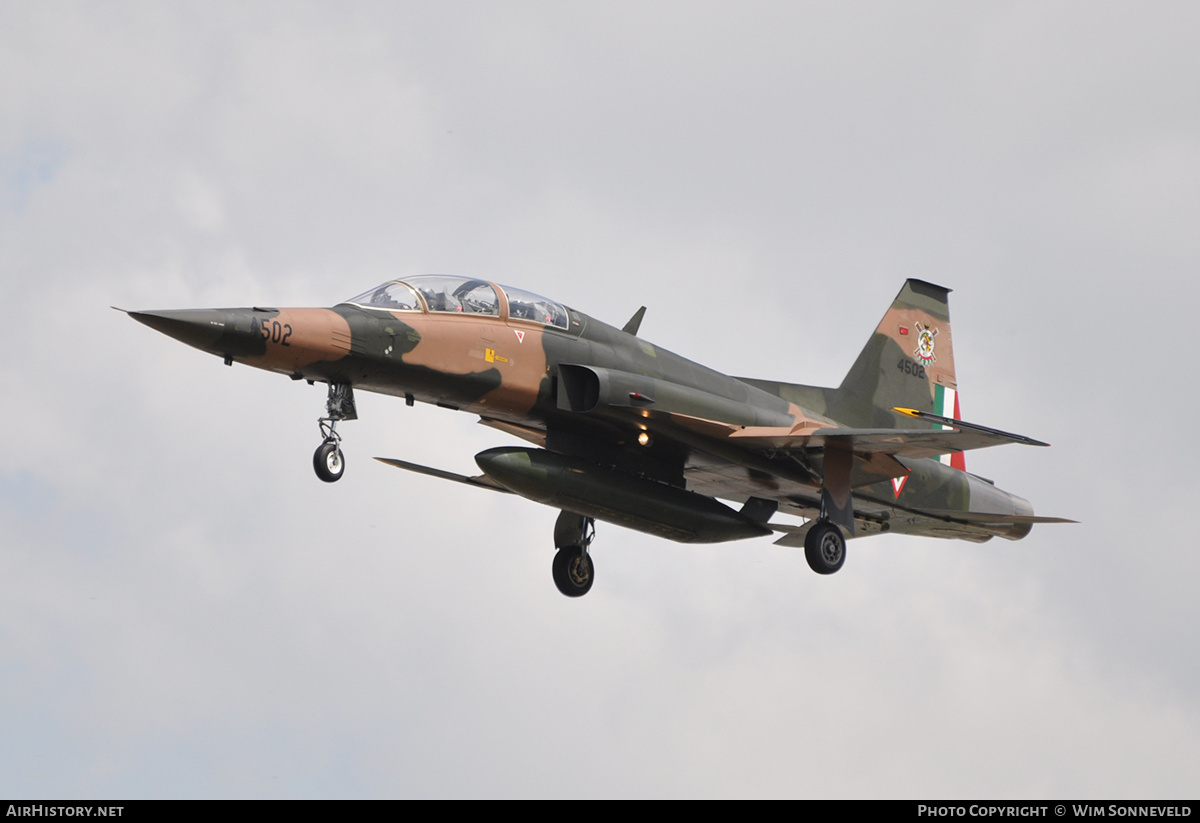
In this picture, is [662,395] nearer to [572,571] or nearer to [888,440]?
[888,440]

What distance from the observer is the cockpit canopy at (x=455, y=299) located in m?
17.3

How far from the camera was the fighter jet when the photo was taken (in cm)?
1662

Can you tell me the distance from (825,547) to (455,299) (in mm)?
6552

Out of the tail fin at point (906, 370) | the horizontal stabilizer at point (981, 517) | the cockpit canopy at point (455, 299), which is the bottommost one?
the horizontal stabilizer at point (981, 517)

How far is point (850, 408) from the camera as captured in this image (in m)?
23.2

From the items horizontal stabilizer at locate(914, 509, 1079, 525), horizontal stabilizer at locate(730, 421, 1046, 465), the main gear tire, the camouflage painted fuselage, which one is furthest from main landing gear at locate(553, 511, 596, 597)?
horizontal stabilizer at locate(914, 509, 1079, 525)

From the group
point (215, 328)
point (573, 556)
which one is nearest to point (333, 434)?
point (215, 328)

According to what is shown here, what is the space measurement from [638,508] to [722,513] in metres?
1.50

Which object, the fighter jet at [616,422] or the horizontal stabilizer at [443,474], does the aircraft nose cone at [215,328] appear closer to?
the fighter jet at [616,422]

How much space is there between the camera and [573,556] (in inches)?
856

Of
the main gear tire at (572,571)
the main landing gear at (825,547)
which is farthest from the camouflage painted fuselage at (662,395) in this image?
the main gear tire at (572,571)

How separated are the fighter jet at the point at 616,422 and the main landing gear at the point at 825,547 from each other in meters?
0.03

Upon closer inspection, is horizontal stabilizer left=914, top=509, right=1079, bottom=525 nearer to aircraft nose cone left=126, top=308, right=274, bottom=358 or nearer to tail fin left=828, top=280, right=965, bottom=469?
tail fin left=828, top=280, right=965, bottom=469
